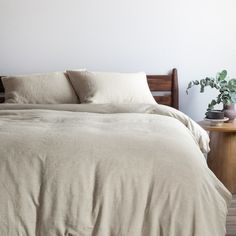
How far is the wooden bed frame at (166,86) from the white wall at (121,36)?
87 millimetres

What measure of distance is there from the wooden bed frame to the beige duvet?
69.2 inches

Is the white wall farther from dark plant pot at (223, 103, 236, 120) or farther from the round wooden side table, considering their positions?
the round wooden side table

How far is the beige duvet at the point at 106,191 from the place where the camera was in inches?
57.2

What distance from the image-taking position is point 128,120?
→ 216 cm

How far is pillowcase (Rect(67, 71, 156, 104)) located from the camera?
2865 millimetres

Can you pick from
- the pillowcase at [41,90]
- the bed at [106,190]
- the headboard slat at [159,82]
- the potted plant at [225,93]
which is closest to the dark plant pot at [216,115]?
the potted plant at [225,93]

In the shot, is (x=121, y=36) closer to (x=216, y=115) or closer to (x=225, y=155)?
(x=216, y=115)

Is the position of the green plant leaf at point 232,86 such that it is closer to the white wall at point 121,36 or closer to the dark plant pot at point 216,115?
the dark plant pot at point 216,115

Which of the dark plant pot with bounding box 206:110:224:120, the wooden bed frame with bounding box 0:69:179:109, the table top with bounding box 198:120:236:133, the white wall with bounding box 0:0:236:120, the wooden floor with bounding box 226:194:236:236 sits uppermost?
the white wall with bounding box 0:0:236:120

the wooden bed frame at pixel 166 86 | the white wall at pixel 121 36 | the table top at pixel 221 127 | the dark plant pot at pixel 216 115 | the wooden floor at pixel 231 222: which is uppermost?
the white wall at pixel 121 36

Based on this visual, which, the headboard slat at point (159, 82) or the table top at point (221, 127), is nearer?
the table top at point (221, 127)

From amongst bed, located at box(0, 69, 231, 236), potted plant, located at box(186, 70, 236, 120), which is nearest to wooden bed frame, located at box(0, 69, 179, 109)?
potted plant, located at box(186, 70, 236, 120)

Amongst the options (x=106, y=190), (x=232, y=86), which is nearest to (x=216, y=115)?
(x=232, y=86)

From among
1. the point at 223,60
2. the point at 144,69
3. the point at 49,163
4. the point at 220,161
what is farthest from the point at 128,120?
the point at 223,60
